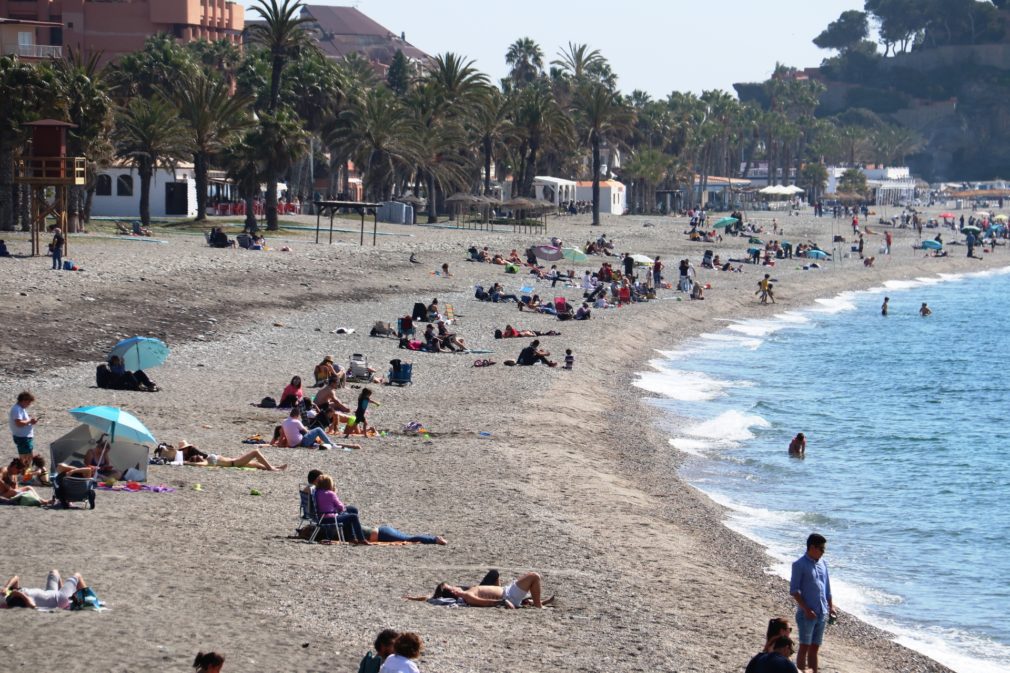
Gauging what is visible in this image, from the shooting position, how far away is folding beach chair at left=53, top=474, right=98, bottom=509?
1444 cm

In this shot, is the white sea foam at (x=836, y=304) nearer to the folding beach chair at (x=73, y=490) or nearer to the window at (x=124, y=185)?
the window at (x=124, y=185)

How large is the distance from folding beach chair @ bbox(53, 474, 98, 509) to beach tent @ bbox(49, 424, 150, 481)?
3.68 ft

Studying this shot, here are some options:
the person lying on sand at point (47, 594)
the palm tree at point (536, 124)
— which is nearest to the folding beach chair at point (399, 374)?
the person lying on sand at point (47, 594)

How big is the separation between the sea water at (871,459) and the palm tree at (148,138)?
2038 centimetres

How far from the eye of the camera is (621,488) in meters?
19.6

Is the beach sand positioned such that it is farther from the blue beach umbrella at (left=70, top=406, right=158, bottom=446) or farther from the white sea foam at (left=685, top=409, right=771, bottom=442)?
the white sea foam at (left=685, top=409, right=771, bottom=442)

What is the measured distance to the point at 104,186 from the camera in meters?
54.7

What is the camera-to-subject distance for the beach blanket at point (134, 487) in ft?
51.2

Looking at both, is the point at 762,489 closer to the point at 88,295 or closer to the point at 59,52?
the point at 88,295

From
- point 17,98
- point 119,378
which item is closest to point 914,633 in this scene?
point 119,378

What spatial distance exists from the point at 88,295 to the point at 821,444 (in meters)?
15.7

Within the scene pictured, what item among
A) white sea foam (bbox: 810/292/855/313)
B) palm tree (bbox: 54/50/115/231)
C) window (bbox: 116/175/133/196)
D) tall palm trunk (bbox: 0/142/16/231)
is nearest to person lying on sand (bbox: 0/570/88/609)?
→ tall palm trunk (bbox: 0/142/16/231)

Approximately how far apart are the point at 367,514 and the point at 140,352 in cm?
766

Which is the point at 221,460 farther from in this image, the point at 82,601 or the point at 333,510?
the point at 82,601
